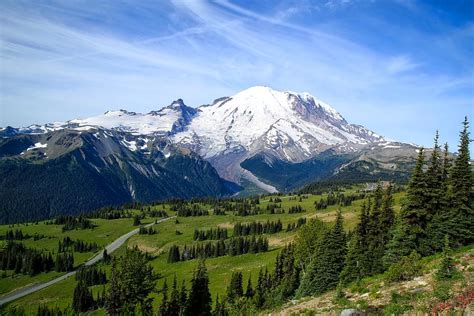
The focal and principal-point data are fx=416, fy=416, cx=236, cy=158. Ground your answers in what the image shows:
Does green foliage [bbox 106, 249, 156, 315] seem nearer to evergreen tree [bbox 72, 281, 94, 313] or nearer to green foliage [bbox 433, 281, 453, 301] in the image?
green foliage [bbox 433, 281, 453, 301]

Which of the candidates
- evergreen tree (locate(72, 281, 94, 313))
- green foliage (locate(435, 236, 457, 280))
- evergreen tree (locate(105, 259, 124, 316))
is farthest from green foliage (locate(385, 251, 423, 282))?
evergreen tree (locate(72, 281, 94, 313))

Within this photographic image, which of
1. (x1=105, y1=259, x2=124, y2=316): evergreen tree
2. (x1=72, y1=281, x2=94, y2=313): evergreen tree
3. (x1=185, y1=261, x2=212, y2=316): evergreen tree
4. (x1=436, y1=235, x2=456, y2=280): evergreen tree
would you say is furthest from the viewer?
(x1=72, y1=281, x2=94, y2=313): evergreen tree

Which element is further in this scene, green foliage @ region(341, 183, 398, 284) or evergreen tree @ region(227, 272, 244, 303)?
evergreen tree @ region(227, 272, 244, 303)

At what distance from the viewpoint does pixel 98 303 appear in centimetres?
14375

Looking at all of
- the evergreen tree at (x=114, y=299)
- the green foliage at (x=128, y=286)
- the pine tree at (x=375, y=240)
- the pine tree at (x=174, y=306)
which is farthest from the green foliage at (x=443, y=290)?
the pine tree at (x=174, y=306)

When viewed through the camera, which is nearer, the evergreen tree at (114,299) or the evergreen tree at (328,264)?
the evergreen tree at (328,264)

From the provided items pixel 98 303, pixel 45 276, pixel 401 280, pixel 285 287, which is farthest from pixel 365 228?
pixel 45 276

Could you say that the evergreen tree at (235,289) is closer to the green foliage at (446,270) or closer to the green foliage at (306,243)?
the green foliage at (306,243)

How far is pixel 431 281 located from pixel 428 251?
2286cm

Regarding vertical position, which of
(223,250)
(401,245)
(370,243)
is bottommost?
(223,250)

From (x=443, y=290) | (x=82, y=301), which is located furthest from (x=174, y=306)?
(x=443, y=290)

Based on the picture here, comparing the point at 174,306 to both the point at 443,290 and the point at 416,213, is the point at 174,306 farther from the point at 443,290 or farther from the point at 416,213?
the point at 443,290

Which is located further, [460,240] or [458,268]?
[460,240]

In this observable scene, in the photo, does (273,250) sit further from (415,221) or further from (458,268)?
(458,268)
